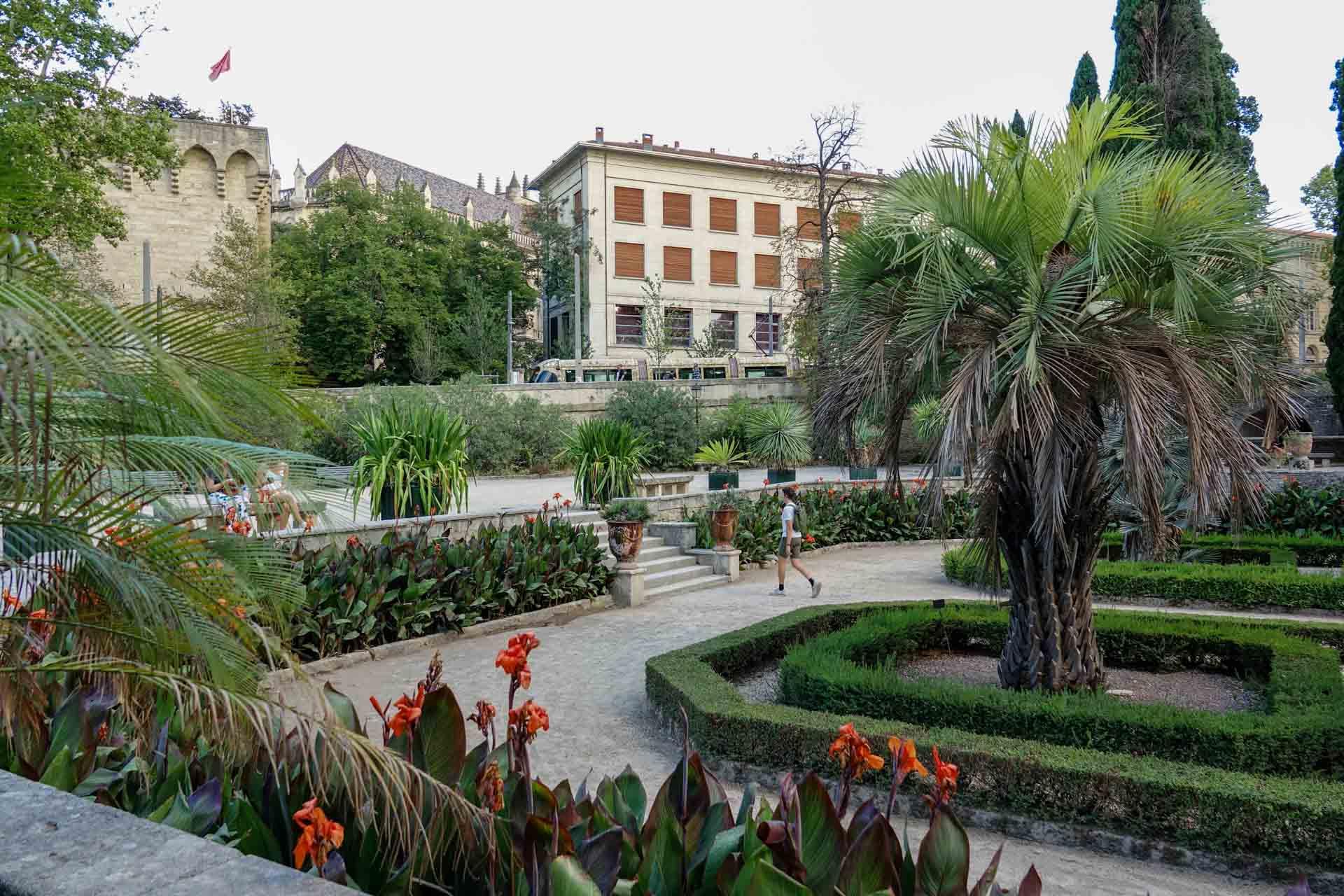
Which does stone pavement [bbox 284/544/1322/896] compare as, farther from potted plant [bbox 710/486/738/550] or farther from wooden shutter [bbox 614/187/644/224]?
wooden shutter [bbox 614/187/644/224]

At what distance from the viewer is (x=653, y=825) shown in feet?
8.65

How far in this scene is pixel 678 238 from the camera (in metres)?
45.6

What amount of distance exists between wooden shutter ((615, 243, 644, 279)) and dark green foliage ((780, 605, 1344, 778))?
37.4 meters

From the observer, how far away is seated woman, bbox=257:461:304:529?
2.57m

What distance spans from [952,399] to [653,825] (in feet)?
13.1

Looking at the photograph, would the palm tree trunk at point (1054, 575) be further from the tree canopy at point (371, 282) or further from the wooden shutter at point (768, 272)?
the wooden shutter at point (768, 272)

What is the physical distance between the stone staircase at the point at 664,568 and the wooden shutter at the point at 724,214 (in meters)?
34.1

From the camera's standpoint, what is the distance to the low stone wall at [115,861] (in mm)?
1740

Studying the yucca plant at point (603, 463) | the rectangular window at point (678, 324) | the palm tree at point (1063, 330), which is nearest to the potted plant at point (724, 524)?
the yucca plant at point (603, 463)

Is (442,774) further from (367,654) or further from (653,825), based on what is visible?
(367,654)

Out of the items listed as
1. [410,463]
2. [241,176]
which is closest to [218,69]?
[241,176]

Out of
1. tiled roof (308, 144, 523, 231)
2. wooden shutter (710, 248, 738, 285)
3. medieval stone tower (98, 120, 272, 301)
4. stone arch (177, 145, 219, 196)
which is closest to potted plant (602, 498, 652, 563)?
medieval stone tower (98, 120, 272, 301)

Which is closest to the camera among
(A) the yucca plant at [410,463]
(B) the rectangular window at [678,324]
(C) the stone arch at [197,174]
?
(A) the yucca plant at [410,463]

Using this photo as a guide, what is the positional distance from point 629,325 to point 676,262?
149 inches
